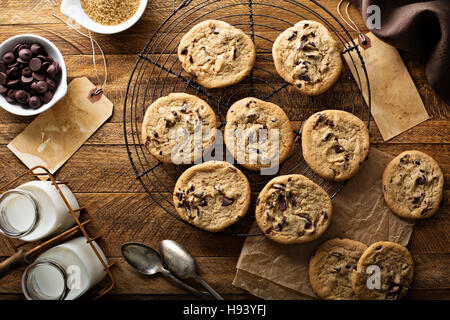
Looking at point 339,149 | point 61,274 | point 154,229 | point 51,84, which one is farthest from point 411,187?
point 51,84

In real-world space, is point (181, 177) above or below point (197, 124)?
below

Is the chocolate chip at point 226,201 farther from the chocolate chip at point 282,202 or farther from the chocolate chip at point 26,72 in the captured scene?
the chocolate chip at point 26,72

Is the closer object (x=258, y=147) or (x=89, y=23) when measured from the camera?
(x=258, y=147)

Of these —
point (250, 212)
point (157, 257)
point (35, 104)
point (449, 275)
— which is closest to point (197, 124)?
point (250, 212)

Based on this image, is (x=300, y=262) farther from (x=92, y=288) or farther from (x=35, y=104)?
(x=35, y=104)

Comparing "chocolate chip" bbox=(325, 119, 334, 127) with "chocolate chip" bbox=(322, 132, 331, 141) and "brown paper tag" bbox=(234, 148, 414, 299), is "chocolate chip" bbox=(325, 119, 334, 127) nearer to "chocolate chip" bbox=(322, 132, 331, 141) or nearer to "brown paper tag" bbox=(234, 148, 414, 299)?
"chocolate chip" bbox=(322, 132, 331, 141)

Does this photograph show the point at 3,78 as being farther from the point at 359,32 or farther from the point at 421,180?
the point at 421,180
